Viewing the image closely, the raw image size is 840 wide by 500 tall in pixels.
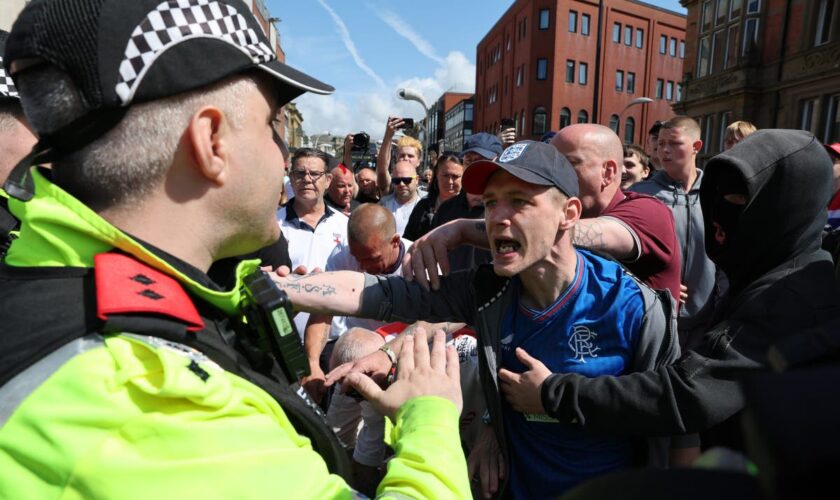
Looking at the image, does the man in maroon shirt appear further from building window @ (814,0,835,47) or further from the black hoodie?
building window @ (814,0,835,47)

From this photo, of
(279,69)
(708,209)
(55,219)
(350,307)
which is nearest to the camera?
(55,219)

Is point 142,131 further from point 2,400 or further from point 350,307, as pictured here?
point 350,307

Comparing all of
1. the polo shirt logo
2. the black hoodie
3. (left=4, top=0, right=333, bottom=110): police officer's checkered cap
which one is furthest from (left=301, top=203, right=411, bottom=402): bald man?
(left=4, top=0, right=333, bottom=110): police officer's checkered cap

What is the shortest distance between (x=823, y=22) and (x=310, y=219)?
917 inches

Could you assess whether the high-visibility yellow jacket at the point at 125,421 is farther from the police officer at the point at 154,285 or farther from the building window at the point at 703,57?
the building window at the point at 703,57

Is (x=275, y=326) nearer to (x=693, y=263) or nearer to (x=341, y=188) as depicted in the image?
(x=693, y=263)

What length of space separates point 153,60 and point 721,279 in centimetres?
334

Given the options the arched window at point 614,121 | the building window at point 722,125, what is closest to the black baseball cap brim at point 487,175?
the building window at point 722,125

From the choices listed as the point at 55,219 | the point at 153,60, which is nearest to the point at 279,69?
the point at 153,60

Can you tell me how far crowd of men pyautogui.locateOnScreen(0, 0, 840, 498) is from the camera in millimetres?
852

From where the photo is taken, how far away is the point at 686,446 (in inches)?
Answer: 82.1

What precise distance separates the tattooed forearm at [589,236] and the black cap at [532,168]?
0.59 ft

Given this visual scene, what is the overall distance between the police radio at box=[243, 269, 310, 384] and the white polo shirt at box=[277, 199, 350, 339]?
3.13 metres

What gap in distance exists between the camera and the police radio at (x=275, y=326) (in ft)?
4.03
